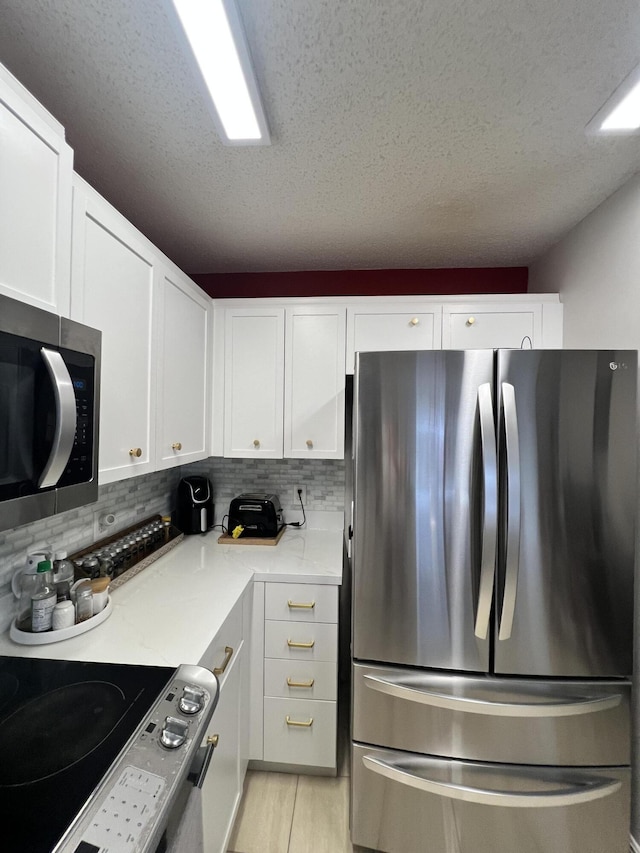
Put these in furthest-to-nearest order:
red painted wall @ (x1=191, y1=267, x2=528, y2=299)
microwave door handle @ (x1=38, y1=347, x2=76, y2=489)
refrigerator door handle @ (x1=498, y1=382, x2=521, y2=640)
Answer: red painted wall @ (x1=191, y1=267, x2=528, y2=299) → refrigerator door handle @ (x1=498, y1=382, x2=521, y2=640) → microwave door handle @ (x1=38, y1=347, x2=76, y2=489)

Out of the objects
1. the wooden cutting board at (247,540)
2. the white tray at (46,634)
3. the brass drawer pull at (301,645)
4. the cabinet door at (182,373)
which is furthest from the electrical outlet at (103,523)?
the brass drawer pull at (301,645)

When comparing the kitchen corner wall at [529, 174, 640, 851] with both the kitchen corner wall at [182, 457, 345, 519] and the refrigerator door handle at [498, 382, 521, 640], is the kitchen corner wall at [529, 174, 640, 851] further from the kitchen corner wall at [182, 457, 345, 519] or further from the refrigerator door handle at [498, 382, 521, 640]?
the kitchen corner wall at [182, 457, 345, 519]

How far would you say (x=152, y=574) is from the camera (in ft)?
5.31

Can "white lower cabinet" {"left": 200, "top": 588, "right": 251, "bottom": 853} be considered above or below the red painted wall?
below

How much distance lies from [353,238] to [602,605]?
1910 millimetres

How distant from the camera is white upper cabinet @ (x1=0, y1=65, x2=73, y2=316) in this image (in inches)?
30.3

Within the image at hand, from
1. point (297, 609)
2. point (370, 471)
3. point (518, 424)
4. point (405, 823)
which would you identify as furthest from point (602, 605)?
point (297, 609)

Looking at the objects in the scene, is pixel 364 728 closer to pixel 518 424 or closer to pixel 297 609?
pixel 297 609

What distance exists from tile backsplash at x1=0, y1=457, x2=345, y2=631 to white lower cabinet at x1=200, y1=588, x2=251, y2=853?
2.24 ft

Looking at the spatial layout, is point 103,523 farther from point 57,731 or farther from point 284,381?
point 284,381

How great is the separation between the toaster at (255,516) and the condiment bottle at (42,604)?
102 cm

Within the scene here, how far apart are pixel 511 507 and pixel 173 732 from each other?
1123mm

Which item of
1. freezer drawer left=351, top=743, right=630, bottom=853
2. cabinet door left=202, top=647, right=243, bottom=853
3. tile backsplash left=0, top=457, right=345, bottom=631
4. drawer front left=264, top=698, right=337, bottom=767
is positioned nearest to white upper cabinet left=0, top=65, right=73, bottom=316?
tile backsplash left=0, top=457, right=345, bottom=631

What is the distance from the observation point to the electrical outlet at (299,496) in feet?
7.75
